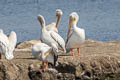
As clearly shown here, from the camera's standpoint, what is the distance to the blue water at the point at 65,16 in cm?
2020

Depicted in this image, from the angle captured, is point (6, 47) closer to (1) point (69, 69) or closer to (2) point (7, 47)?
(2) point (7, 47)

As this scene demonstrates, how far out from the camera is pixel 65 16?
26656mm

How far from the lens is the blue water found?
20203 mm

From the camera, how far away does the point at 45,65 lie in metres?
8.05

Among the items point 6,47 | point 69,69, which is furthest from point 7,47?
point 69,69

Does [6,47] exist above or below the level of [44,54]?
above

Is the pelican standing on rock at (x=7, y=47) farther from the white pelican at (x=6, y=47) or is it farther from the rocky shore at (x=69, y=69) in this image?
the rocky shore at (x=69, y=69)

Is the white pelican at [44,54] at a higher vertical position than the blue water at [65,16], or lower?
lower

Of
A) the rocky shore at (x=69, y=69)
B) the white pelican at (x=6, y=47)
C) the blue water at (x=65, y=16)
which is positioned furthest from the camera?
the blue water at (x=65, y=16)

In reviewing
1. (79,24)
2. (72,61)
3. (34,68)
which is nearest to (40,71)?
(34,68)

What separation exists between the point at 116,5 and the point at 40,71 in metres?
25.2

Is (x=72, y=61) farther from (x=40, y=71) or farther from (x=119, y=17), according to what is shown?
(x=119, y=17)

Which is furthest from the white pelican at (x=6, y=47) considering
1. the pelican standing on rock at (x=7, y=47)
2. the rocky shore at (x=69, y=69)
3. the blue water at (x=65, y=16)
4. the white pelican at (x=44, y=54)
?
the blue water at (x=65, y=16)

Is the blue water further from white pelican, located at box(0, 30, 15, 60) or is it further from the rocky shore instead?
white pelican, located at box(0, 30, 15, 60)
